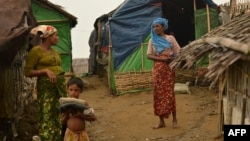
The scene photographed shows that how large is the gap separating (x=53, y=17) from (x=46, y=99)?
8.58 meters

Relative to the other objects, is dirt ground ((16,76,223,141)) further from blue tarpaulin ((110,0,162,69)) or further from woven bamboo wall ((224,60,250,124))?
blue tarpaulin ((110,0,162,69))

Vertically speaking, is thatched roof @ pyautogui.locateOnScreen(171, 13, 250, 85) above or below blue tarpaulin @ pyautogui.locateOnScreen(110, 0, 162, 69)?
below

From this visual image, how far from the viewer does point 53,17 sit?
13500mm

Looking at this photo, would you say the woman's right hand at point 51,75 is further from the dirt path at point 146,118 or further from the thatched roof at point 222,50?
the dirt path at point 146,118

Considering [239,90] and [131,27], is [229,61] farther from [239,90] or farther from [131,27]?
[131,27]

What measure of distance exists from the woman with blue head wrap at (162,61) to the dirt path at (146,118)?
462 mm

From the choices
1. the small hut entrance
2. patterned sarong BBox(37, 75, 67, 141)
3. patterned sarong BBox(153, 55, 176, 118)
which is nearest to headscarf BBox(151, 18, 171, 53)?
patterned sarong BBox(153, 55, 176, 118)

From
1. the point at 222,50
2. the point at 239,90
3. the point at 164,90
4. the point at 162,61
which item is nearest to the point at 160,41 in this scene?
the point at 162,61

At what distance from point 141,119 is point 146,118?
0.36 feet

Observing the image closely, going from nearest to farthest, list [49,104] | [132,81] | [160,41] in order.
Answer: [49,104], [160,41], [132,81]

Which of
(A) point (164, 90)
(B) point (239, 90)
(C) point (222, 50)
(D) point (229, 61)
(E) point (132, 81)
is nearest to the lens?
(D) point (229, 61)

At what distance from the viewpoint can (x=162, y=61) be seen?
6941 millimetres

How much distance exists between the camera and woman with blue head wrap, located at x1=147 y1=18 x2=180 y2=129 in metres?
6.89

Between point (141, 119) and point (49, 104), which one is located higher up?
point (49, 104)
